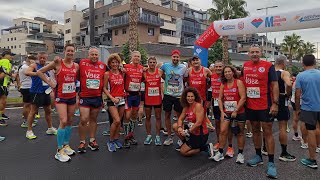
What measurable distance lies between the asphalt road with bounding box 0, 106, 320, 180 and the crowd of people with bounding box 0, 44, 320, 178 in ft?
0.67

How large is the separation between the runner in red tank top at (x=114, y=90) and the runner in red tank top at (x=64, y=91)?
2.15 ft

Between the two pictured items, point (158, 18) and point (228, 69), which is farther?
point (158, 18)

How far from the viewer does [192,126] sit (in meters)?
5.23

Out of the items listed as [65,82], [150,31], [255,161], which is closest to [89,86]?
[65,82]

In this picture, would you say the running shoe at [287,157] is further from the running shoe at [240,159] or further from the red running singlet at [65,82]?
the red running singlet at [65,82]

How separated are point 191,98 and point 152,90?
3.46ft

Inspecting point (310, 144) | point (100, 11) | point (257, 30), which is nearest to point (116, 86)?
point (310, 144)

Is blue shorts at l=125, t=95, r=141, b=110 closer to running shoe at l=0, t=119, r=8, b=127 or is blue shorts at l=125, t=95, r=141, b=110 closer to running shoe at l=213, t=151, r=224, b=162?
running shoe at l=213, t=151, r=224, b=162

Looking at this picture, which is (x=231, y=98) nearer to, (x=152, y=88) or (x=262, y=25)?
(x=152, y=88)

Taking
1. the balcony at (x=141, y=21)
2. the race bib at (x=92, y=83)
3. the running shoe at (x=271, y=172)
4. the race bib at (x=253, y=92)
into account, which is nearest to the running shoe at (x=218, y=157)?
the running shoe at (x=271, y=172)

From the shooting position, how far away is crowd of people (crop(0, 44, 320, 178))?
15.3 ft

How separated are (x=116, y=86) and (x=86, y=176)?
6.22 feet

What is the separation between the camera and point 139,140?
648cm

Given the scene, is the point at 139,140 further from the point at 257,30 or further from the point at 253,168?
the point at 257,30
